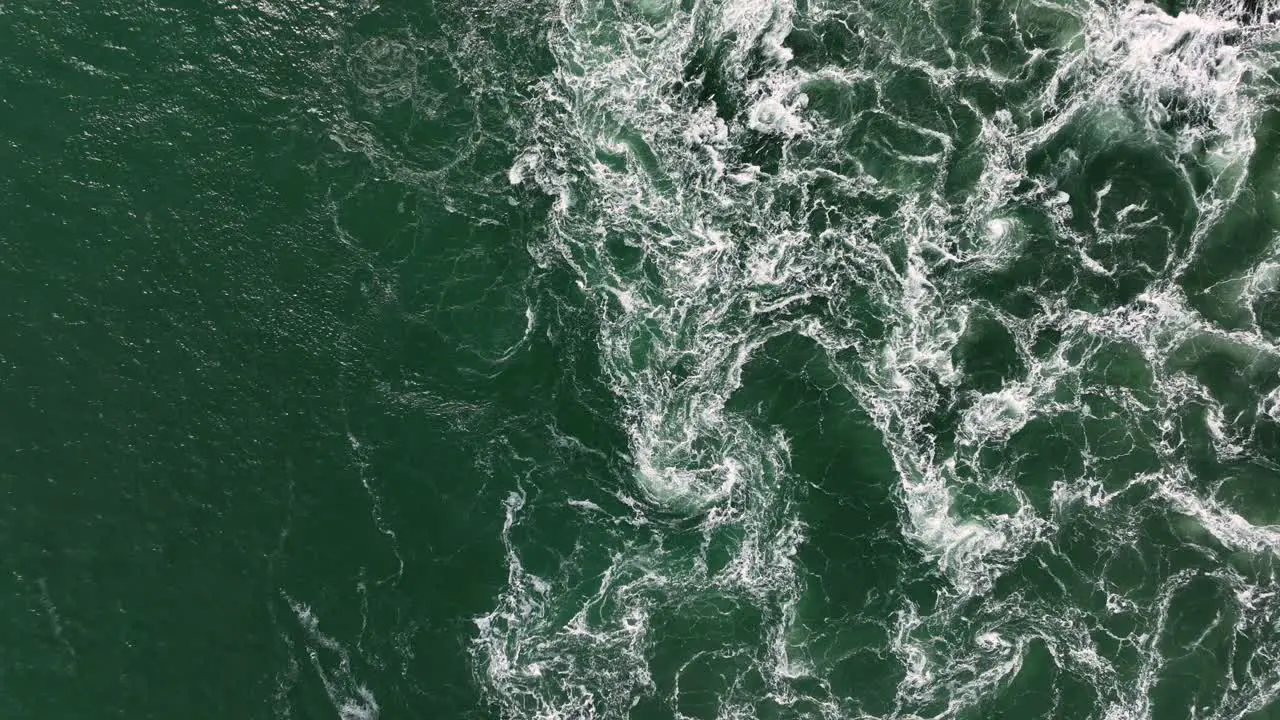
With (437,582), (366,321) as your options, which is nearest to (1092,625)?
(437,582)

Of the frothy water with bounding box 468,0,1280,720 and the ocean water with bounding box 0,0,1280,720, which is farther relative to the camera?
the frothy water with bounding box 468,0,1280,720

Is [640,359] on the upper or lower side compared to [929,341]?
lower

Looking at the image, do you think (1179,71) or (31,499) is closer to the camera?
(31,499)

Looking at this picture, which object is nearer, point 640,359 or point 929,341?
point 929,341

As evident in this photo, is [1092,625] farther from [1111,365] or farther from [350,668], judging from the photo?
[350,668]

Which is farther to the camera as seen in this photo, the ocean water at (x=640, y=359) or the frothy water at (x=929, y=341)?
the frothy water at (x=929, y=341)
